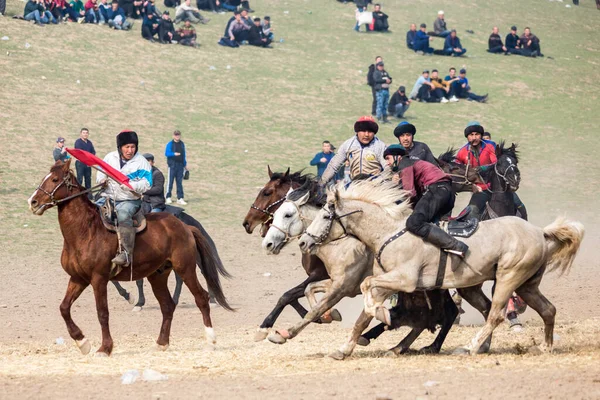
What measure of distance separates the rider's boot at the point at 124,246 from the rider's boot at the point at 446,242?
3420mm

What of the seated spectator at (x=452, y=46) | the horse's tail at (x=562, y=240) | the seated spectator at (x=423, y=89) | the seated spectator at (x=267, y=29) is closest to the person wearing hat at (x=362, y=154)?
the horse's tail at (x=562, y=240)

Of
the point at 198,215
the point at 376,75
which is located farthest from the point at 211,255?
the point at 376,75

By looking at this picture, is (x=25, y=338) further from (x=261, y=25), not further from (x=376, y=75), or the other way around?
(x=261, y=25)

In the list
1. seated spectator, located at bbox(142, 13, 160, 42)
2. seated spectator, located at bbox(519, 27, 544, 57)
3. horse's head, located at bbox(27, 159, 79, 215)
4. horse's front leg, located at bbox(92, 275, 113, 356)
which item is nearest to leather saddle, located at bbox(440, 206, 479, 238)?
horse's front leg, located at bbox(92, 275, 113, 356)

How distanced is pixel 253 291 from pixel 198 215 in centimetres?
549

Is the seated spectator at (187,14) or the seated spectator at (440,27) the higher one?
the seated spectator at (440,27)

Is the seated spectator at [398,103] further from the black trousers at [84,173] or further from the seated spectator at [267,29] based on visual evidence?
the black trousers at [84,173]

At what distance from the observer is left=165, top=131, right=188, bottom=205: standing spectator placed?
851 inches

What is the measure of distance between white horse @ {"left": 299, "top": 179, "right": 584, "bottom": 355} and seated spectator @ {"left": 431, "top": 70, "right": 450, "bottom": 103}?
2252cm

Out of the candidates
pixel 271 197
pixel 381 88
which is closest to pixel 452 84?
pixel 381 88

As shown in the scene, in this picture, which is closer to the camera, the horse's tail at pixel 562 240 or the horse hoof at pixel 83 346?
the horse's tail at pixel 562 240

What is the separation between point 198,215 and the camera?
20828 millimetres

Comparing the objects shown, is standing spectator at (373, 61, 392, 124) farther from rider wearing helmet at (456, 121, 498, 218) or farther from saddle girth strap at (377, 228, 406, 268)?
saddle girth strap at (377, 228, 406, 268)

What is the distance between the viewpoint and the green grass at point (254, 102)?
23812 millimetres
